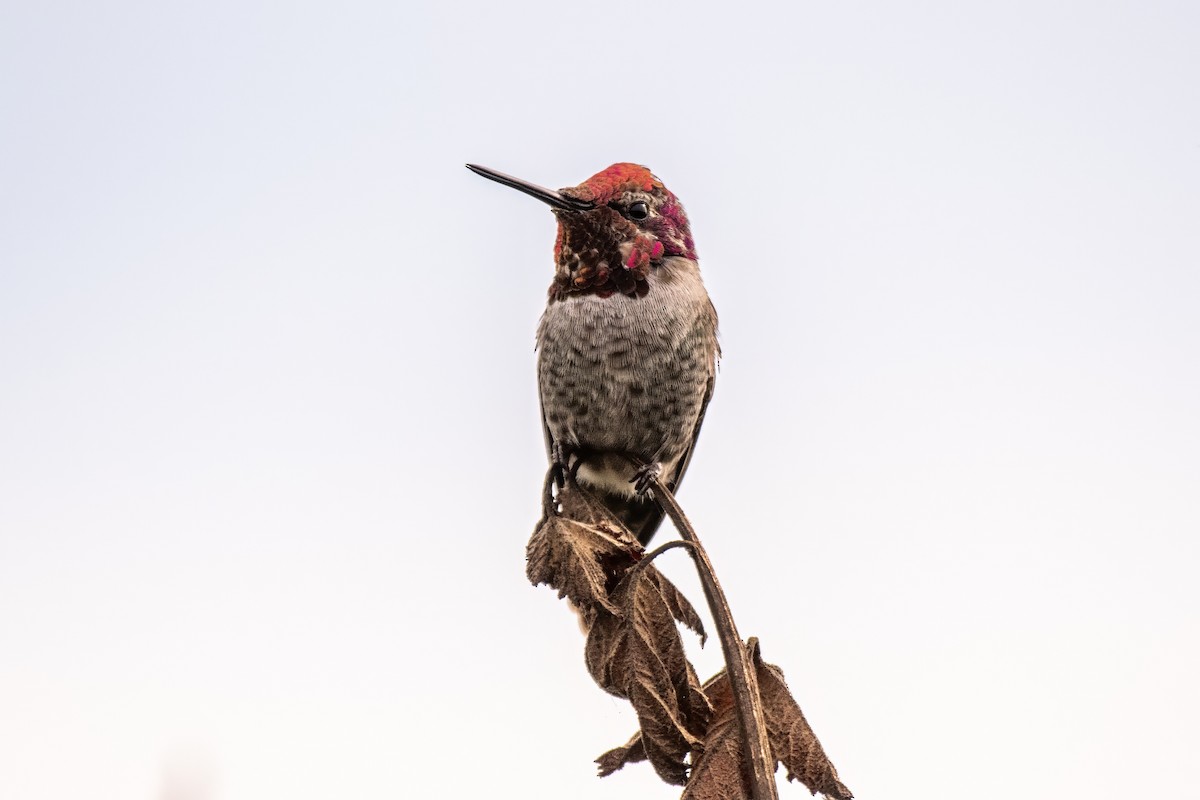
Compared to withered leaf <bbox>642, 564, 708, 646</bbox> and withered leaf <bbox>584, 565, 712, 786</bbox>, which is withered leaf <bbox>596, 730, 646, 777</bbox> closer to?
withered leaf <bbox>584, 565, 712, 786</bbox>

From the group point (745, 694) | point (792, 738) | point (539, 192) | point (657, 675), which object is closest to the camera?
point (745, 694)

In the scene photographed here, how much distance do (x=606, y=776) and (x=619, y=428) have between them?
1588 mm

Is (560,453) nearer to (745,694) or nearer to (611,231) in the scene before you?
(611,231)

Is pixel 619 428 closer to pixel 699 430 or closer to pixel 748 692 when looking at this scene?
pixel 699 430

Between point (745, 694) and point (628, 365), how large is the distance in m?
1.86

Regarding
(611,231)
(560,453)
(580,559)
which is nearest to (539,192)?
(611,231)

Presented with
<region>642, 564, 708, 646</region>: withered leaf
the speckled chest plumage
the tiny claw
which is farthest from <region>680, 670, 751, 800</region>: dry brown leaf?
the tiny claw

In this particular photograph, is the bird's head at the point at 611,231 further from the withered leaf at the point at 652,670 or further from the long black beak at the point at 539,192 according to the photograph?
the withered leaf at the point at 652,670

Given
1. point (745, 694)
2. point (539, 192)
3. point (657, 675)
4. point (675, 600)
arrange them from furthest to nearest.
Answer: point (539, 192) → point (675, 600) → point (657, 675) → point (745, 694)

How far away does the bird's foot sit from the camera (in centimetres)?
408

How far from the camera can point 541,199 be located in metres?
3.96

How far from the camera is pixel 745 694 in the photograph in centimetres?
233

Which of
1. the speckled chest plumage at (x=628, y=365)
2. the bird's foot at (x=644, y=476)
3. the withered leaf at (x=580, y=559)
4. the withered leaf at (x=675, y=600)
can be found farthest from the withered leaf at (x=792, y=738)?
the speckled chest plumage at (x=628, y=365)

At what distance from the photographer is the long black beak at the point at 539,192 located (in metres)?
3.79
